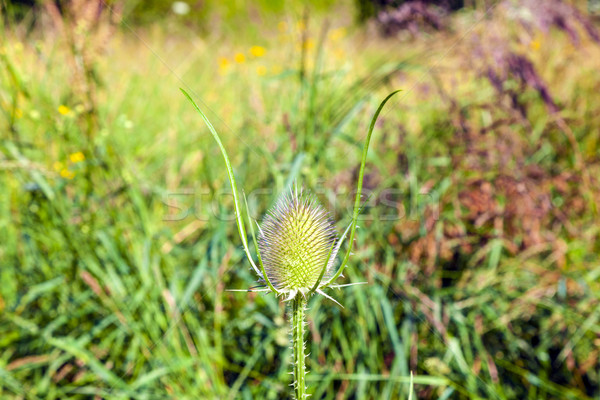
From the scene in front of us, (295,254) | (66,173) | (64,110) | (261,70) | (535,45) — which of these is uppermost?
(261,70)

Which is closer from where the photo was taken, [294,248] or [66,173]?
[294,248]

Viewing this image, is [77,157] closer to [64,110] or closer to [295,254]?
[64,110]

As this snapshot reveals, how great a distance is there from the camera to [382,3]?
2.44m

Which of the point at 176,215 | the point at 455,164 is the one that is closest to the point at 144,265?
the point at 176,215

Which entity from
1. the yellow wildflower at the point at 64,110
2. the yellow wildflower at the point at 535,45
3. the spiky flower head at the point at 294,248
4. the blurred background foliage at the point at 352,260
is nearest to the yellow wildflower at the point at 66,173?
the blurred background foliage at the point at 352,260

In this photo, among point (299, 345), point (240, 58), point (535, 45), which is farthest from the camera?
point (240, 58)

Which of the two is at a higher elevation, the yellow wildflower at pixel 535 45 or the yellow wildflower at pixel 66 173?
the yellow wildflower at pixel 535 45

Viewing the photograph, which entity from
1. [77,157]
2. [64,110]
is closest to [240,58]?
[64,110]

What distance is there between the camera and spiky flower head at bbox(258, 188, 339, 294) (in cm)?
77

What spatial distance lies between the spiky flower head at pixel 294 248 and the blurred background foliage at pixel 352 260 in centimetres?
84

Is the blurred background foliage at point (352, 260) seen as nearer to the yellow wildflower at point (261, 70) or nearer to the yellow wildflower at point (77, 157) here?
the yellow wildflower at point (77, 157)

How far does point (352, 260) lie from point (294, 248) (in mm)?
1162

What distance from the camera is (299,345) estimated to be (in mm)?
714

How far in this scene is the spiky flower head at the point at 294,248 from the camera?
0.77 metres
